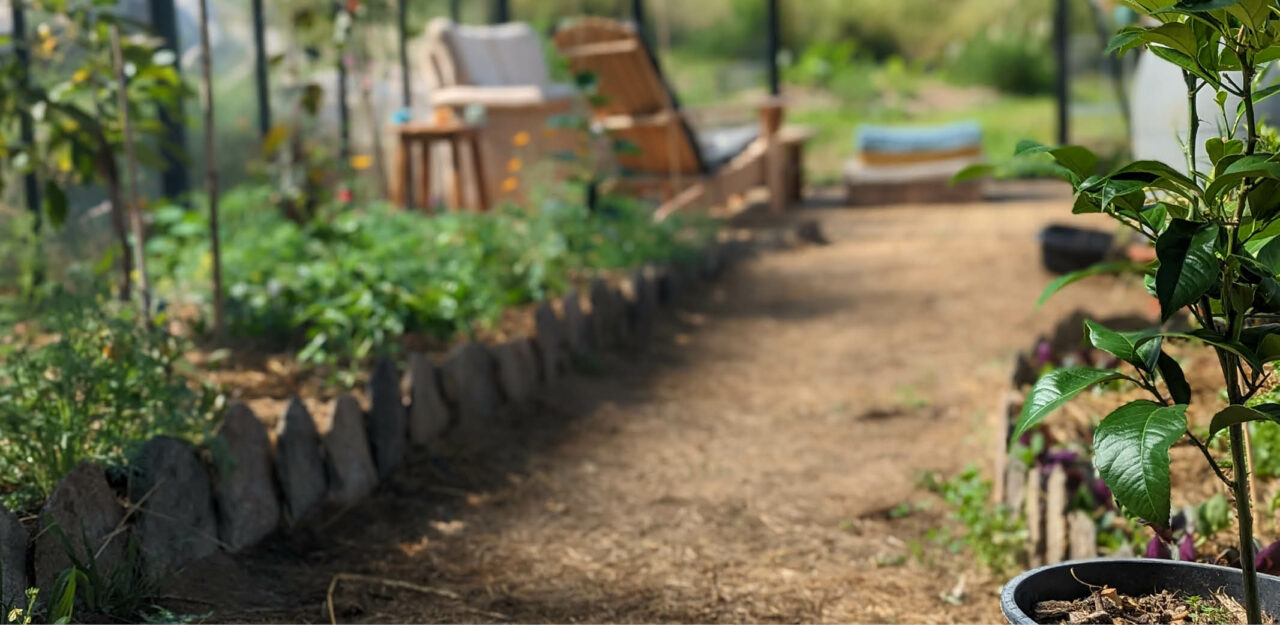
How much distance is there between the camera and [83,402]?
7.14 feet

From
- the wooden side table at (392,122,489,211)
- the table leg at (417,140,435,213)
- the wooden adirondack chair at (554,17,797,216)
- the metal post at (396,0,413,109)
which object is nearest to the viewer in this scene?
the wooden side table at (392,122,489,211)

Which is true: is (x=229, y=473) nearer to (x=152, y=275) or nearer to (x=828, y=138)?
(x=152, y=275)

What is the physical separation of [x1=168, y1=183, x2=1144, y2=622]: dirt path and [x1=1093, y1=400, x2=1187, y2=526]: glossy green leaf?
3.52 feet

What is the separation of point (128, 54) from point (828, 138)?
10761 mm

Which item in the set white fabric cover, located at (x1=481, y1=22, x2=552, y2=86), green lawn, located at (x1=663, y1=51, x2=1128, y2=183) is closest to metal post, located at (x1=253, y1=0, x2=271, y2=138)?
white fabric cover, located at (x1=481, y1=22, x2=552, y2=86)

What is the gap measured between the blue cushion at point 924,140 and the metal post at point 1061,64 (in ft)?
7.41

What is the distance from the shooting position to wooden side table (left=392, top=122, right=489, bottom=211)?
20.7 feet

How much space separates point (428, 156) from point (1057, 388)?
18.0ft

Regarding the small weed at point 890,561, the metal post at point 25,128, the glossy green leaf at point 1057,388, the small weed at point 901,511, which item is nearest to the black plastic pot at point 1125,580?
the glossy green leaf at point 1057,388

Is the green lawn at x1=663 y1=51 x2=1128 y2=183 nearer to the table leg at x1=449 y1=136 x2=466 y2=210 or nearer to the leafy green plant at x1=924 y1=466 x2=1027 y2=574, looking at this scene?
the table leg at x1=449 y1=136 x2=466 y2=210

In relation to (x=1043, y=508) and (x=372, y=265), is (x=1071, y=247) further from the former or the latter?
(x=372, y=265)

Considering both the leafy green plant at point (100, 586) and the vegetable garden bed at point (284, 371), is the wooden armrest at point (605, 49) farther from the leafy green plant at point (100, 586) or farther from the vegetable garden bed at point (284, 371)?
the leafy green plant at point (100, 586)

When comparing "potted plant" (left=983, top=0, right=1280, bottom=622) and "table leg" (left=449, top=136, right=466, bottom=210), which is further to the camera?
"table leg" (left=449, top=136, right=466, bottom=210)

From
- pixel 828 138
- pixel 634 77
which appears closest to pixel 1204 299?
pixel 634 77
